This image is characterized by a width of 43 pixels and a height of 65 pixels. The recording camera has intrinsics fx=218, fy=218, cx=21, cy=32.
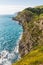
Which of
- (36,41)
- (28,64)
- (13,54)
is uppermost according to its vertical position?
(28,64)

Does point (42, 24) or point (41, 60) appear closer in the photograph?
point (41, 60)

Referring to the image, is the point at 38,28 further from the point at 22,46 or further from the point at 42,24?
the point at 22,46

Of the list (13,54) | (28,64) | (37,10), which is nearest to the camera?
(28,64)

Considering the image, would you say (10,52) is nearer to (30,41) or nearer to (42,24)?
(30,41)

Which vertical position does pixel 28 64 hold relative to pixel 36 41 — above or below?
above

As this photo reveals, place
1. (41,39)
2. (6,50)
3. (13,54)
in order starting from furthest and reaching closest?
1. (6,50)
2. (13,54)
3. (41,39)

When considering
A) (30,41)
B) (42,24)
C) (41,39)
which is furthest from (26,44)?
(42,24)

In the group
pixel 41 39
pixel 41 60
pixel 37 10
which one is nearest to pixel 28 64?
pixel 41 60

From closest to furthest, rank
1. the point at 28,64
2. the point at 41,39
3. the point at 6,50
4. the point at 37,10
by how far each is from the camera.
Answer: the point at 28,64
the point at 41,39
the point at 6,50
the point at 37,10

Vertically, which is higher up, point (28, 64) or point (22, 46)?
point (28, 64)
